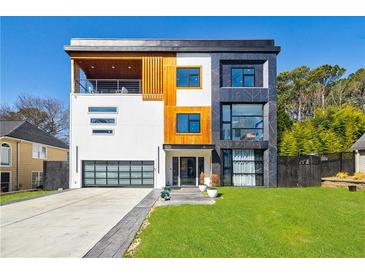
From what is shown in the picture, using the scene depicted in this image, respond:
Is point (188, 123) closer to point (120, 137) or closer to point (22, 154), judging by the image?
point (120, 137)

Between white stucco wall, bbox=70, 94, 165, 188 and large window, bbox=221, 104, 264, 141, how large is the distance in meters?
4.46

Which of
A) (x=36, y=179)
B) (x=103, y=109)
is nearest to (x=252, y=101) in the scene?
(x=103, y=109)

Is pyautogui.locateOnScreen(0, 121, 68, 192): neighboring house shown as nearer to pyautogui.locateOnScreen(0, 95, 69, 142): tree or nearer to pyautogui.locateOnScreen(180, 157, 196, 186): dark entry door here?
pyautogui.locateOnScreen(0, 95, 69, 142): tree

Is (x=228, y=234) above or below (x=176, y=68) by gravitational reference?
below

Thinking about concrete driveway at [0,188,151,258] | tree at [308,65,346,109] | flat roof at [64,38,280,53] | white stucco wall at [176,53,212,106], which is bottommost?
concrete driveway at [0,188,151,258]

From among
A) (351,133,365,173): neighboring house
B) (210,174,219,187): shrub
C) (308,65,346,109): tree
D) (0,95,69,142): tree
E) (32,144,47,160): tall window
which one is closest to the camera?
(210,174,219,187): shrub

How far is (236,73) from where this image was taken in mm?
16859

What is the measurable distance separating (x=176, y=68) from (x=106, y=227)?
12.6 meters

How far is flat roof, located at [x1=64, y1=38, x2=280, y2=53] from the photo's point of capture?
16.4 metres

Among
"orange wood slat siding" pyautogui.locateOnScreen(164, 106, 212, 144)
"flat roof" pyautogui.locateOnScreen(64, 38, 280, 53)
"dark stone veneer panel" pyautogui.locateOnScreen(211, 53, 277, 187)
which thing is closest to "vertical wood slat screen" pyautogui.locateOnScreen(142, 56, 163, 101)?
"flat roof" pyautogui.locateOnScreen(64, 38, 280, 53)

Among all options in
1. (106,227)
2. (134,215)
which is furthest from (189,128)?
(106,227)

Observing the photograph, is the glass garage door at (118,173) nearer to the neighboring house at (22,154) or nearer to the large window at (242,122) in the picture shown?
the large window at (242,122)
